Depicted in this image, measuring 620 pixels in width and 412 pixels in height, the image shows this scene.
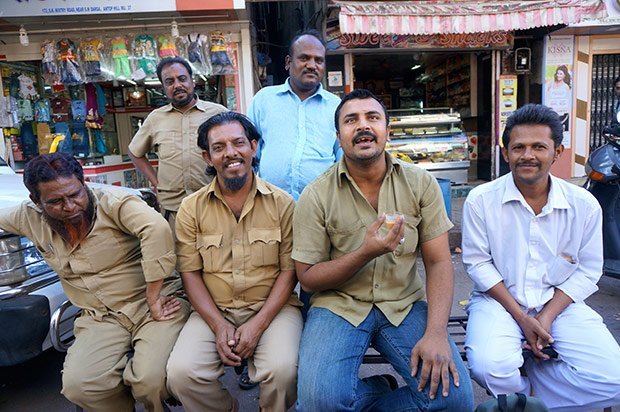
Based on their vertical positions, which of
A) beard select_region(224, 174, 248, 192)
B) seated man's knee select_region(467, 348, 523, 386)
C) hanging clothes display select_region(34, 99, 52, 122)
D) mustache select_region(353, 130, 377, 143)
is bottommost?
seated man's knee select_region(467, 348, 523, 386)

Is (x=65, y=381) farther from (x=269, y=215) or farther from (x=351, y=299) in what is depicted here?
(x=351, y=299)

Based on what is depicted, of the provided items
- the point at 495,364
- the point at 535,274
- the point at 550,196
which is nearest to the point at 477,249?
the point at 535,274

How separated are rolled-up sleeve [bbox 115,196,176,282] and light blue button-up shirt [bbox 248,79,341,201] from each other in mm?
840

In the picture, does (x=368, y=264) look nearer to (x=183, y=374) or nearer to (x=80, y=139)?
(x=183, y=374)

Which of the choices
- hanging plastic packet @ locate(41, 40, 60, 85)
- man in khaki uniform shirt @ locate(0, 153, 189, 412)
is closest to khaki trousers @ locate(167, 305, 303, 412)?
man in khaki uniform shirt @ locate(0, 153, 189, 412)

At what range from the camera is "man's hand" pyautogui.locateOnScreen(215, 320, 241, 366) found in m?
1.98

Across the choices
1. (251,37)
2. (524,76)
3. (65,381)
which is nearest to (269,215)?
(65,381)

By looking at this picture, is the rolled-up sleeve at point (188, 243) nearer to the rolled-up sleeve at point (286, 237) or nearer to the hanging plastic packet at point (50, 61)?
the rolled-up sleeve at point (286, 237)

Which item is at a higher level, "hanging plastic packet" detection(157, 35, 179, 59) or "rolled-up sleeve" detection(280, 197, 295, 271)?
Result: "hanging plastic packet" detection(157, 35, 179, 59)

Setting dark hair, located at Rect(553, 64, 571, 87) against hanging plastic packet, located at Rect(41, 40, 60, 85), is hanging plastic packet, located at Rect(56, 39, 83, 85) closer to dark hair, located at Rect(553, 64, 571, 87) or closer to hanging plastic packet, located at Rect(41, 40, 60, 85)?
hanging plastic packet, located at Rect(41, 40, 60, 85)

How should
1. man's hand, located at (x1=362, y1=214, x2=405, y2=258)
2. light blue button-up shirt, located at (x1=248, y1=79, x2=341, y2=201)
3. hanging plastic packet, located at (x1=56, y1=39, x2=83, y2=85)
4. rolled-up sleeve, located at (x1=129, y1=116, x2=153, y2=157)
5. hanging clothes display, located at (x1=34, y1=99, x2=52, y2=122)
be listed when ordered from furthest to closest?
hanging clothes display, located at (x1=34, y1=99, x2=52, y2=122), hanging plastic packet, located at (x1=56, y1=39, x2=83, y2=85), rolled-up sleeve, located at (x1=129, y1=116, x2=153, y2=157), light blue button-up shirt, located at (x1=248, y1=79, x2=341, y2=201), man's hand, located at (x1=362, y1=214, x2=405, y2=258)

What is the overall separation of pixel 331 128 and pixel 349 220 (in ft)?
3.11

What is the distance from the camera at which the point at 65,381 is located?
76.5 inches

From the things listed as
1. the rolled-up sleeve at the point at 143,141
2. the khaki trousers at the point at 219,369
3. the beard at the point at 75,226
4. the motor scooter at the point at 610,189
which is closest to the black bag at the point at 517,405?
the khaki trousers at the point at 219,369
